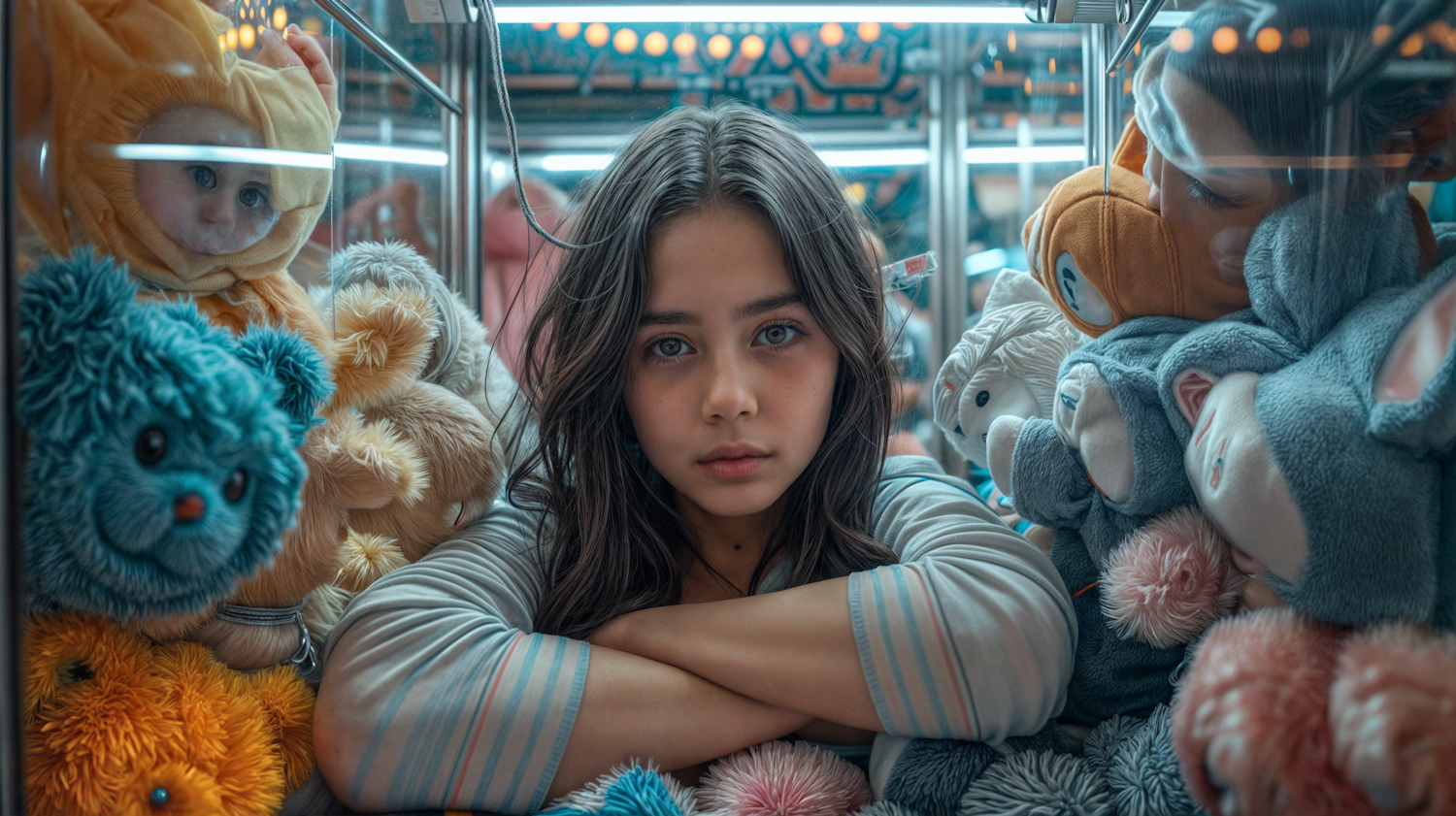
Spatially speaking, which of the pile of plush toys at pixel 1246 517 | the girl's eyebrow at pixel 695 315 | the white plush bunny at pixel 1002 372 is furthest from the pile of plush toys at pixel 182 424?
the white plush bunny at pixel 1002 372

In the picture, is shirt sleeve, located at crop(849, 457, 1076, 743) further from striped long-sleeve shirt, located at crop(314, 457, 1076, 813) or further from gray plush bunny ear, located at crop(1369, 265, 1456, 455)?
gray plush bunny ear, located at crop(1369, 265, 1456, 455)

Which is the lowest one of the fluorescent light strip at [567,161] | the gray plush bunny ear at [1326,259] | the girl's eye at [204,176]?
the gray plush bunny ear at [1326,259]

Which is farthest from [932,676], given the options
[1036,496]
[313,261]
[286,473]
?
[313,261]

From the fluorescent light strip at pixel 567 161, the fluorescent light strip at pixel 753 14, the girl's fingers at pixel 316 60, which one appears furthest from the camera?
the fluorescent light strip at pixel 567 161

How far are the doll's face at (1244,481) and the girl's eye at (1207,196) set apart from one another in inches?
6.2

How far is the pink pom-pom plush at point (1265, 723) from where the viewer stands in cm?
47

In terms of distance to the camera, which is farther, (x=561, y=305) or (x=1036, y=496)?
(x=561, y=305)

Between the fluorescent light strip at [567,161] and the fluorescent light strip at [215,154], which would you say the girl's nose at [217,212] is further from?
the fluorescent light strip at [567,161]

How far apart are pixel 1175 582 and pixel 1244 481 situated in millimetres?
117

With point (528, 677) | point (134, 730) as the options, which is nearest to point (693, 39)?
point (528, 677)

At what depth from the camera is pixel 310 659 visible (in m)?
0.74

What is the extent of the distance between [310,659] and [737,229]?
54 centimetres

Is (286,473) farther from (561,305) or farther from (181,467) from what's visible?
(561,305)

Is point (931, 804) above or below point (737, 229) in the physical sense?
below
